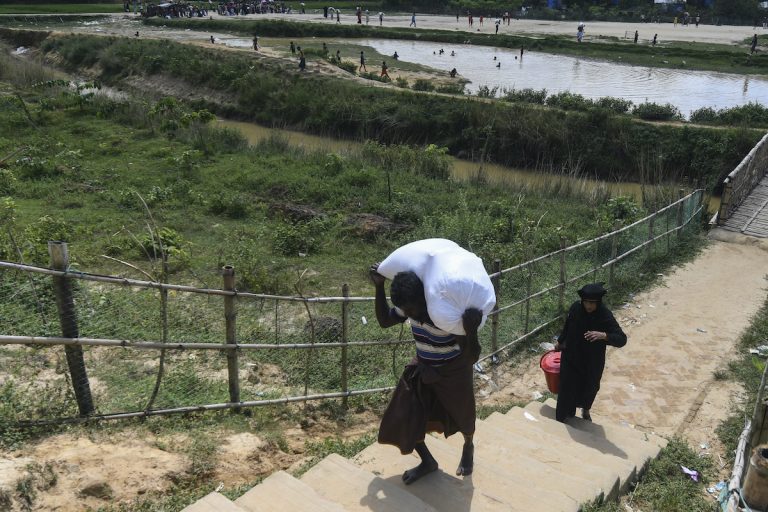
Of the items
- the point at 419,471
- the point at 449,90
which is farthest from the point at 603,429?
the point at 449,90

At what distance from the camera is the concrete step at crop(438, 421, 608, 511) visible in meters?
3.79

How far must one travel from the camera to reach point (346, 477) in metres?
3.68

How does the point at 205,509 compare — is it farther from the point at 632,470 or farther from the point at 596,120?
the point at 596,120

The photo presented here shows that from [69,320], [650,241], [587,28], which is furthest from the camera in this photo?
[587,28]

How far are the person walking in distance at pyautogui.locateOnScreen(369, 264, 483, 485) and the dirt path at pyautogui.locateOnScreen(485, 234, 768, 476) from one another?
2.94m

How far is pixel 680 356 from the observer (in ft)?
24.2

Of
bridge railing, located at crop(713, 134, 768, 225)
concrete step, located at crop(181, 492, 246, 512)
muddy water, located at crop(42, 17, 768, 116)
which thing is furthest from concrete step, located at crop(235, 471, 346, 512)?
muddy water, located at crop(42, 17, 768, 116)

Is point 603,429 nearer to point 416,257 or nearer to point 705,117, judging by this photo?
point 416,257

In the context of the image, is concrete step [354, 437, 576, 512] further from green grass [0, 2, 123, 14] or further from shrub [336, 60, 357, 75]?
green grass [0, 2, 123, 14]

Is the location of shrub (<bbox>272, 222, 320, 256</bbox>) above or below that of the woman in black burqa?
below

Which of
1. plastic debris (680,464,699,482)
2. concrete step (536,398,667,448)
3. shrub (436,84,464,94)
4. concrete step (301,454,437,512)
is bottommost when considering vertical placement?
plastic debris (680,464,699,482)

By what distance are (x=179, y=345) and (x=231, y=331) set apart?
51cm

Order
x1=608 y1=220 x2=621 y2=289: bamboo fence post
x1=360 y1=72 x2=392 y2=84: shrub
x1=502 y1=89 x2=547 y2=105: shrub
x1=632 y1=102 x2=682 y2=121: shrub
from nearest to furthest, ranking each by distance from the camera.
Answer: x1=608 y1=220 x2=621 y2=289: bamboo fence post < x1=632 y1=102 x2=682 y2=121: shrub < x1=502 y1=89 x2=547 y2=105: shrub < x1=360 y1=72 x2=392 y2=84: shrub

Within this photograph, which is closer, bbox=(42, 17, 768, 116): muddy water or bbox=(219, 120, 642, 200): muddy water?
bbox=(219, 120, 642, 200): muddy water
